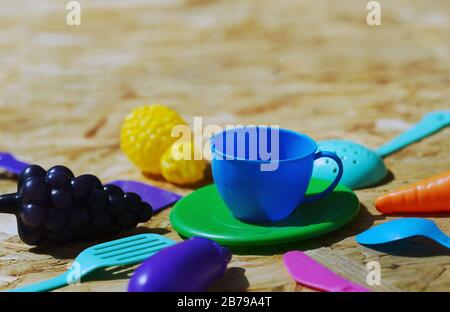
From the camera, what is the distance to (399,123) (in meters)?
1.67

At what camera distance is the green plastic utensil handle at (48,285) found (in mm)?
958

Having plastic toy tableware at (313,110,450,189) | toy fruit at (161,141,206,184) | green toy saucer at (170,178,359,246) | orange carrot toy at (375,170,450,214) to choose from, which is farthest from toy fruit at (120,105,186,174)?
orange carrot toy at (375,170,450,214)

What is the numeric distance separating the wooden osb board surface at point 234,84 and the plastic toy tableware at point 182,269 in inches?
2.0

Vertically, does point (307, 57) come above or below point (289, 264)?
above

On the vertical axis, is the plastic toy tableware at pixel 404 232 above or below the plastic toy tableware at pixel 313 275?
above

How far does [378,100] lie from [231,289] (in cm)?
100

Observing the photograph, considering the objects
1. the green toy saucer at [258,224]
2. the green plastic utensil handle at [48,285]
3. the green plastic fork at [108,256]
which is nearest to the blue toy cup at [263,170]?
the green toy saucer at [258,224]

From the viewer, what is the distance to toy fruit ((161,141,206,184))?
1354 millimetres

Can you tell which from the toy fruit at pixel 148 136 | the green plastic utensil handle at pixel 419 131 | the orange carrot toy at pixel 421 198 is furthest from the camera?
the green plastic utensil handle at pixel 419 131

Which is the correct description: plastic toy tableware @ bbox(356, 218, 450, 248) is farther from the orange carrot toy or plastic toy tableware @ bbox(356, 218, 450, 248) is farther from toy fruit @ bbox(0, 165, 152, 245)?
toy fruit @ bbox(0, 165, 152, 245)

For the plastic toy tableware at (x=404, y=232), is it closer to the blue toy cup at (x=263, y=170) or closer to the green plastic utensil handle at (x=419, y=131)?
the blue toy cup at (x=263, y=170)

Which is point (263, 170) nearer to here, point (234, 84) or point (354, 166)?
point (354, 166)
